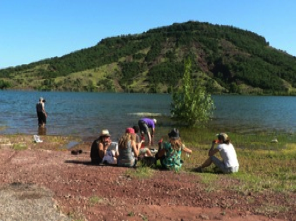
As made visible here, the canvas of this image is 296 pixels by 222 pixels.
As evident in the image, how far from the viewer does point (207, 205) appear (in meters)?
9.63

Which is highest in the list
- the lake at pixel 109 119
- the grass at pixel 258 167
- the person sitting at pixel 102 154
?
the person sitting at pixel 102 154

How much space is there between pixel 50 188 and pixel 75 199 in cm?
150

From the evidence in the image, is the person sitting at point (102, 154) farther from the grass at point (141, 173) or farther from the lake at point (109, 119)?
the lake at point (109, 119)

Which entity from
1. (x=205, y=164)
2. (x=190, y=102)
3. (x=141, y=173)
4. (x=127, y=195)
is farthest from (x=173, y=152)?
(x=190, y=102)

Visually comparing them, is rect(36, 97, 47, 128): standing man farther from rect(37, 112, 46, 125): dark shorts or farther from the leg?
the leg

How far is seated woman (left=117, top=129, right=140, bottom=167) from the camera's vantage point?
554 inches

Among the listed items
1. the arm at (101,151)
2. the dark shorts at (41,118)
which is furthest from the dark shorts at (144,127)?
the dark shorts at (41,118)

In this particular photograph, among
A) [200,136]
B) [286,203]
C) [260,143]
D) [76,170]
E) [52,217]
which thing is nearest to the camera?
[52,217]

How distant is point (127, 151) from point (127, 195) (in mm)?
3793

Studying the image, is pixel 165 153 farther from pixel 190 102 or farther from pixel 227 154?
pixel 190 102

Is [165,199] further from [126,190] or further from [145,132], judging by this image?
[145,132]

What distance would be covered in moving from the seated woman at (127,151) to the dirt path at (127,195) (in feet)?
1.80

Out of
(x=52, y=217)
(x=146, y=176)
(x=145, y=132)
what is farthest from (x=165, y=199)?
(x=145, y=132)

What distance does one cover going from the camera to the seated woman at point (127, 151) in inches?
554
